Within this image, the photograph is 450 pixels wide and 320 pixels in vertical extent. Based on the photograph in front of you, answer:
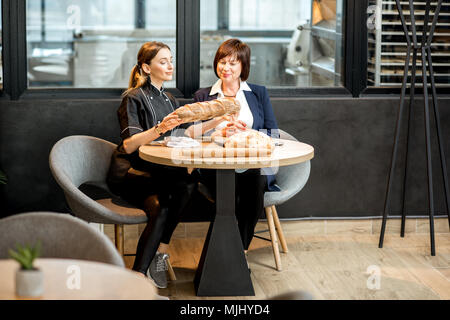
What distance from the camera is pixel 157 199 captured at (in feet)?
11.4

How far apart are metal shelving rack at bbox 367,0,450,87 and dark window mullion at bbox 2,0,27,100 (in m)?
2.21

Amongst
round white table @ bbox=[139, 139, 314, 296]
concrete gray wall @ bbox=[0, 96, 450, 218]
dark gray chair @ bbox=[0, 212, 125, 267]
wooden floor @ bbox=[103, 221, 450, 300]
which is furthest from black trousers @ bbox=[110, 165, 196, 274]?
dark gray chair @ bbox=[0, 212, 125, 267]

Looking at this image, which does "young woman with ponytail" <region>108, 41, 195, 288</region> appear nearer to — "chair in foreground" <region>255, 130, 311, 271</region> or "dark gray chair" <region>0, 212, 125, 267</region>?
"chair in foreground" <region>255, 130, 311, 271</region>

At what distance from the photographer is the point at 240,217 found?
12.3ft

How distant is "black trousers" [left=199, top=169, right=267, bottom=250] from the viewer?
369cm

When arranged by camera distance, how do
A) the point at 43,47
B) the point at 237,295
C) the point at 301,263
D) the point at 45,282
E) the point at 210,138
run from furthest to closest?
the point at 43,47 < the point at 301,263 < the point at 210,138 < the point at 237,295 < the point at 45,282

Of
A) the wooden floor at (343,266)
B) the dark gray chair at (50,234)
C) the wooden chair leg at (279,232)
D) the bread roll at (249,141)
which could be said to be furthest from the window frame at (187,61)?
the dark gray chair at (50,234)

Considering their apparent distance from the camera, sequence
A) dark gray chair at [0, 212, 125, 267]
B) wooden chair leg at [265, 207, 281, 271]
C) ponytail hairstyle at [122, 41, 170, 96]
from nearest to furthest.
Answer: dark gray chair at [0, 212, 125, 267] → ponytail hairstyle at [122, 41, 170, 96] → wooden chair leg at [265, 207, 281, 271]

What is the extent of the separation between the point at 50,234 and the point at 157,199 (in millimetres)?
1430

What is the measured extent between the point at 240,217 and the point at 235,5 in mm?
1613

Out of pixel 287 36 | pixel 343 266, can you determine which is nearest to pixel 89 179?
pixel 343 266

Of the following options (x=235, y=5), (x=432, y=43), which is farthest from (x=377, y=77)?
(x=235, y=5)

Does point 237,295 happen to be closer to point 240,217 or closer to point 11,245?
point 240,217

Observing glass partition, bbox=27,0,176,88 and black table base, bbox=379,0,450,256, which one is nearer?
black table base, bbox=379,0,450,256
